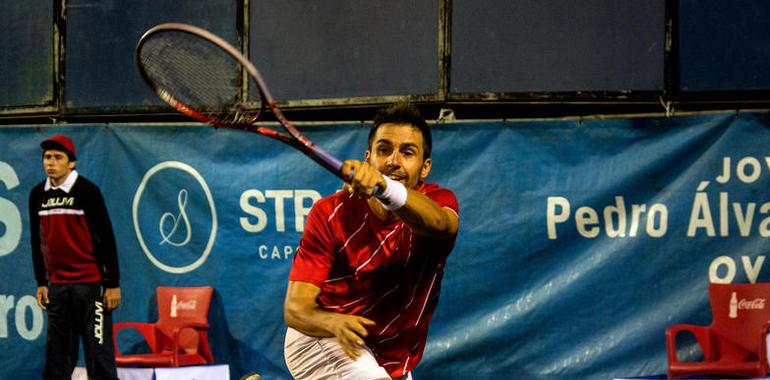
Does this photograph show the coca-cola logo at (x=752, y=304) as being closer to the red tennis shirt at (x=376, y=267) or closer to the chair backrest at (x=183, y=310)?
the red tennis shirt at (x=376, y=267)

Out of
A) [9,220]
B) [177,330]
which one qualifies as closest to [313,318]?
[177,330]

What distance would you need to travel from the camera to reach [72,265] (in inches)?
305

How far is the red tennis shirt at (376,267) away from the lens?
4.04 metres

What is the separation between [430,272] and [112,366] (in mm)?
4133

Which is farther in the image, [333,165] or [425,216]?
[425,216]

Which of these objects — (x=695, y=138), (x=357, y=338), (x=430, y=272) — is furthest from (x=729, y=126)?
(x=357, y=338)

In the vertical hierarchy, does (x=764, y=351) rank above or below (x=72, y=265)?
below

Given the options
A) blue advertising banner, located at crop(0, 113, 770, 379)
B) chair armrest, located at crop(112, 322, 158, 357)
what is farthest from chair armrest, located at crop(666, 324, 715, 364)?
chair armrest, located at crop(112, 322, 158, 357)

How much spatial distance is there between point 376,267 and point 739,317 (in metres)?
3.73

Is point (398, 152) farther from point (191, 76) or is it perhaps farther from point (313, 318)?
point (191, 76)

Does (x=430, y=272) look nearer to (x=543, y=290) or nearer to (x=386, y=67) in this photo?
(x=543, y=290)

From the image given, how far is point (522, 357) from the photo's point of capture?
7.50 metres

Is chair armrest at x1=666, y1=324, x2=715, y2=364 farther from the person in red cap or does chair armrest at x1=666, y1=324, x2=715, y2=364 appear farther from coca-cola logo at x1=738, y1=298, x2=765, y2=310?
the person in red cap

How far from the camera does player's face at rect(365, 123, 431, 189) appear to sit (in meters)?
4.00
